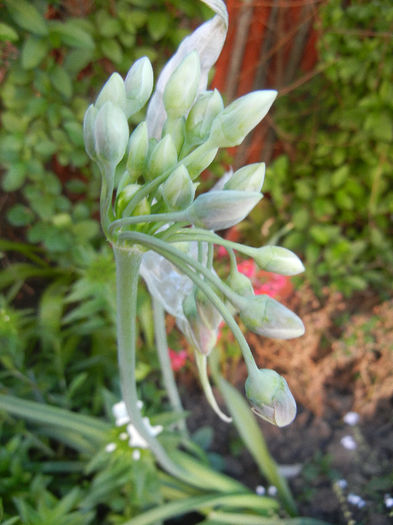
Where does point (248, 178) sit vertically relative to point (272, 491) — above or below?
above

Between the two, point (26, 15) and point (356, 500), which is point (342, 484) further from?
point (26, 15)

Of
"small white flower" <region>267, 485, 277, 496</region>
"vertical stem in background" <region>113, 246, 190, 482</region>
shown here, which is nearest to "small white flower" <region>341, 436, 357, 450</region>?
"small white flower" <region>267, 485, 277, 496</region>

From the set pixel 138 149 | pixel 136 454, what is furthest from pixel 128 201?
pixel 136 454

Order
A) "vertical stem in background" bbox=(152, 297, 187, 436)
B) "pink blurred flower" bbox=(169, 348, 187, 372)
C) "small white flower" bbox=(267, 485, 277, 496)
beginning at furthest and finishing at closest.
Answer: "pink blurred flower" bbox=(169, 348, 187, 372) → "small white flower" bbox=(267, 485, 277, 496) → "vertical stem in background" bbox=(152, 297, 187, 436)

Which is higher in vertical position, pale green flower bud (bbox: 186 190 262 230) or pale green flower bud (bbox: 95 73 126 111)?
pale green flower bud (bbox: 95 73 126 111)

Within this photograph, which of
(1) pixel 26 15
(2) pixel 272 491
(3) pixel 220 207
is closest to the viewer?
(3) pixel 220 207

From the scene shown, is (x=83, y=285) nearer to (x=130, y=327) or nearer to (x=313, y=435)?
(x=130, y=327)

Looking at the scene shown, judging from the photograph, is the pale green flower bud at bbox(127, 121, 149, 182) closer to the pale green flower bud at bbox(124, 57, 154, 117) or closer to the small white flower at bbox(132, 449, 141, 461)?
the pale green flower bud at bbox(124, 57, 154, 117)
